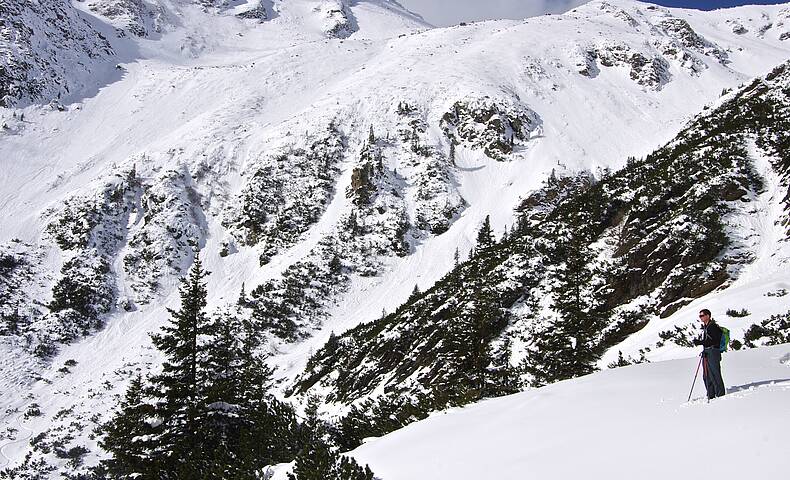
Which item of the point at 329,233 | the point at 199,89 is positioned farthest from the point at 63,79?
the point at 329,233

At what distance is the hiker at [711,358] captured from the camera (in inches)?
303

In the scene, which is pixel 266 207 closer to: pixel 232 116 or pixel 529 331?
pixel 232 116

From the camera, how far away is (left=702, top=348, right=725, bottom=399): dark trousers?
303 inches

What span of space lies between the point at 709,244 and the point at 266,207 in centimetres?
5320

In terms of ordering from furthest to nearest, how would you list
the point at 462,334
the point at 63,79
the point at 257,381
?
the point at 63,79 < the point at 462,334 < the point at 257,381

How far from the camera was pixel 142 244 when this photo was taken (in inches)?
2362

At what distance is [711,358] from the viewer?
7820mm

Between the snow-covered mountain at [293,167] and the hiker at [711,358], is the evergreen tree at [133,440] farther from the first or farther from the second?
the snow-covered mountain at [293,167]

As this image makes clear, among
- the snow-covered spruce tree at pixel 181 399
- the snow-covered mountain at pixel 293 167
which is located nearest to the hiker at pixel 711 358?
the snow-covered mountain at pixel 293 167

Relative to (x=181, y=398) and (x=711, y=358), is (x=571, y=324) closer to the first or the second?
(x=711, y=358)

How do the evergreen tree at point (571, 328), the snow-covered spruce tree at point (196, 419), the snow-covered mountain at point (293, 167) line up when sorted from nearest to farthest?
the snow-covered spruce tree at point (196, 419) → the evergreen tree at point (571, 328) → the snow-covered mountain at point (293, 167)

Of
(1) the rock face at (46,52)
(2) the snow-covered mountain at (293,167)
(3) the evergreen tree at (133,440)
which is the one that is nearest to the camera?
(3) the evergreen tree at (133,440)

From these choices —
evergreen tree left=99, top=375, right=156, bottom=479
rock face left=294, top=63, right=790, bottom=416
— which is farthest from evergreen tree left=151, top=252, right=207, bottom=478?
rock face left=294, top=63, right=790, bottom=416

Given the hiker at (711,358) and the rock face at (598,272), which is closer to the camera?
the hiker at (711,358)
